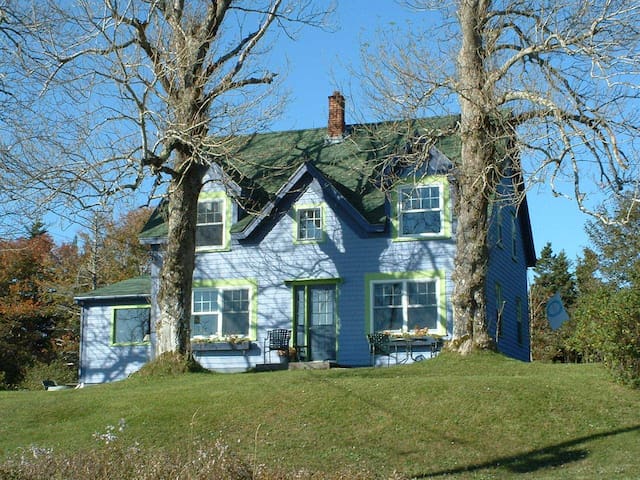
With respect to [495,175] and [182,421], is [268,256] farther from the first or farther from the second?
[182,421]

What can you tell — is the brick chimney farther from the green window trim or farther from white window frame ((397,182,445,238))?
the green window trim

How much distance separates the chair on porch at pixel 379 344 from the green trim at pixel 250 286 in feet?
11.5

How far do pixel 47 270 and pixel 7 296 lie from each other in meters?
4.87

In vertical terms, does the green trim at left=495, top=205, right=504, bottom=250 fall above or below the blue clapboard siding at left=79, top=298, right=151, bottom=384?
above

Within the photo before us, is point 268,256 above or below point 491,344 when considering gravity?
above

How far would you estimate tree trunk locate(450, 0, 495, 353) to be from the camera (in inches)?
771

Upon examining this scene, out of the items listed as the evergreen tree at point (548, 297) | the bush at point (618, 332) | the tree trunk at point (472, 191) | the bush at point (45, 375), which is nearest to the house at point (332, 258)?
the tree trunk at point (472, 191)

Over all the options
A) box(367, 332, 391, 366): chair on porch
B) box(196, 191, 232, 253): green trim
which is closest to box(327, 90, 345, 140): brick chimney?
box(196, 191, 232, 253): green trim

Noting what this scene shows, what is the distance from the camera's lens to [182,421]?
50.1ft

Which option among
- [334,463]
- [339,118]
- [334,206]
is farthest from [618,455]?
[339,118]

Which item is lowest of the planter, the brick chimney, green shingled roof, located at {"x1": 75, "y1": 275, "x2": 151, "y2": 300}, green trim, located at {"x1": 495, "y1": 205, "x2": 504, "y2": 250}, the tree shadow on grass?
the tree shadow on grass

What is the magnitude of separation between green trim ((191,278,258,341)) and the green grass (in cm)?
656

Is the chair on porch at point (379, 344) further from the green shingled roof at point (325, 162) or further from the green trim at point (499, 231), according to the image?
the green trim at point (499, 231)

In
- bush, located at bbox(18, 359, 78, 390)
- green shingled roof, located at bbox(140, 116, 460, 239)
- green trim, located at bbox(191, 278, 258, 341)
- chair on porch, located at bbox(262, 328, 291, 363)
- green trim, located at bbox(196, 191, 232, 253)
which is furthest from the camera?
bush, located at bbox(18, 359, 78, 390)
